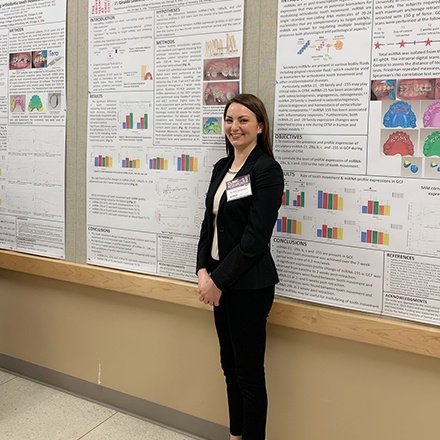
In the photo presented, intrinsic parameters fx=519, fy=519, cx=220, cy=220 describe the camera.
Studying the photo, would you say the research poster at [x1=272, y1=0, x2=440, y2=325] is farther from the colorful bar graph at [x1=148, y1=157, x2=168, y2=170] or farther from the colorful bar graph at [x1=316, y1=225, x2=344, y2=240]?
the colorful bar graph at [x1=148, y1=157, x2=168, y2=170]

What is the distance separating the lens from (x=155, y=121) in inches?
101

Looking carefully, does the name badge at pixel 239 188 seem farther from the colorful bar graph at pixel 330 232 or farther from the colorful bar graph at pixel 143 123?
the colorful bar graph at pixel 143 123

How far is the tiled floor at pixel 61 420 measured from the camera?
8.46 feet

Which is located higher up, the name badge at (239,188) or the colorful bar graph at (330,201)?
the name badge at (239,188)

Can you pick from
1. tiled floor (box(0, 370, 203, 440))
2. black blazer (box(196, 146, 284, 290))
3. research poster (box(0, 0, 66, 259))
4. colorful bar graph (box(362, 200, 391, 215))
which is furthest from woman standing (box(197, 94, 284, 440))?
research poster (box(0, 0, 66, 259))

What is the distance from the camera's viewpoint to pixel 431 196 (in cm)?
192

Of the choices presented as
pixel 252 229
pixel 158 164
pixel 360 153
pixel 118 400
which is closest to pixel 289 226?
pixel 252 229

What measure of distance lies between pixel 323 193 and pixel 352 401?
2.85 feet

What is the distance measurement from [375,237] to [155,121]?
1198mm

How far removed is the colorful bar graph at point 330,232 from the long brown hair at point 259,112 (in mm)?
368

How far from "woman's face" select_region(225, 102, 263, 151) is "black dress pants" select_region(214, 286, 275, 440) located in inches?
23.7

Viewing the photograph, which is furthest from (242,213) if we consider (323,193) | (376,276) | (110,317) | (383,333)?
(110,317)

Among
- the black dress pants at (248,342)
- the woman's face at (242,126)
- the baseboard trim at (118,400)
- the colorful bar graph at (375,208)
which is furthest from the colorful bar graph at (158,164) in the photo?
the baseboard trim at (118,400)

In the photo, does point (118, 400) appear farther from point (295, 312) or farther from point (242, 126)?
point (242, 126)
